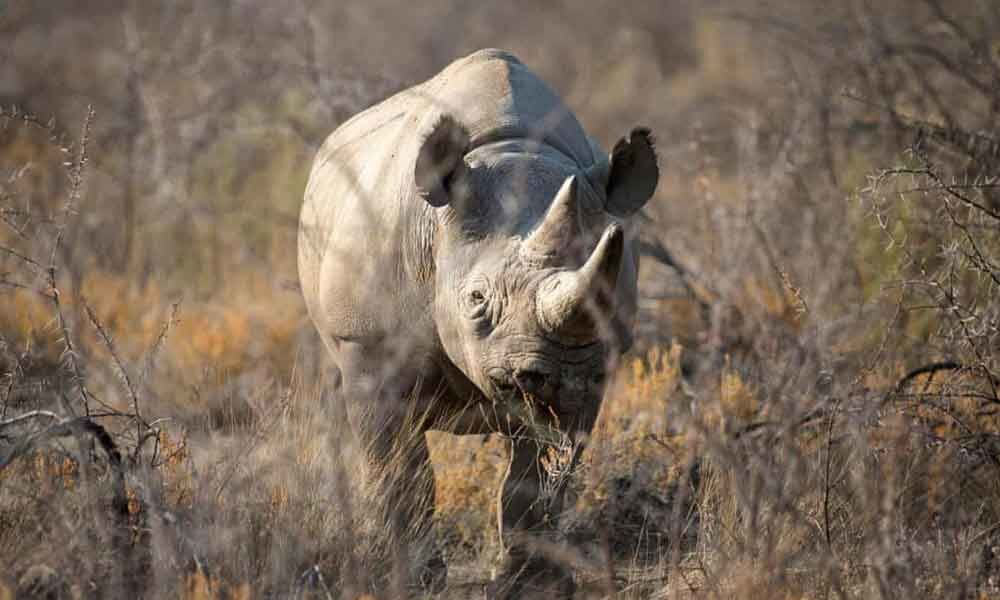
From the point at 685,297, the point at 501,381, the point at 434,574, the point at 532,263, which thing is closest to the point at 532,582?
the point at 434,574

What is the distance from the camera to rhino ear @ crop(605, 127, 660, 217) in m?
5.45

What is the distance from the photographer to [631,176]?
5527 millimetres

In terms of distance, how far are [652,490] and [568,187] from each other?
234 centimetres

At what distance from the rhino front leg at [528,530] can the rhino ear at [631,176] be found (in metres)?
0.95

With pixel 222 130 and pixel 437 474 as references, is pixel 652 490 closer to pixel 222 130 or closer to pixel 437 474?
pixel 437 474

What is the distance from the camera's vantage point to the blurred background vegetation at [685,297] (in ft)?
15.5

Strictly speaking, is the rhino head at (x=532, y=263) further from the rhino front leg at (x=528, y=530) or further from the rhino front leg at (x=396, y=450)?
the rhino front leg at (x=528, y=530)

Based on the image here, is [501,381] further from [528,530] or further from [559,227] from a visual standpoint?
[528,530]

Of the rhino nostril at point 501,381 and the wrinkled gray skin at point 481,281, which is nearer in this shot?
the wrinkled gray skin at point 481,281

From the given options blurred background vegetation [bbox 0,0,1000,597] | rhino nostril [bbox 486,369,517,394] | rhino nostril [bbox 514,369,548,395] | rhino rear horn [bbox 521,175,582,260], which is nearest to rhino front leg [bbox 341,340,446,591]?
blurred background vegetation [bbox 0,0,1000,597]

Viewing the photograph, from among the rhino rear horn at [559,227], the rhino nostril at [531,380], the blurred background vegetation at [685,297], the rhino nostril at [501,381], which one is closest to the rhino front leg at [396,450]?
the blurred background vegetation at [685,297]

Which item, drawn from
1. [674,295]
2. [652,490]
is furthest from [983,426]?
[674,295]

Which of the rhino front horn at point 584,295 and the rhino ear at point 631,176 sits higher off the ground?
the rhino ear at point 631,176

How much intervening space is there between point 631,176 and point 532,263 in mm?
799
